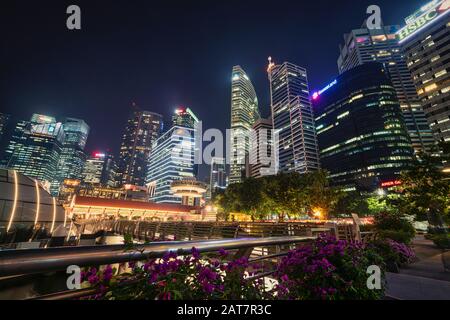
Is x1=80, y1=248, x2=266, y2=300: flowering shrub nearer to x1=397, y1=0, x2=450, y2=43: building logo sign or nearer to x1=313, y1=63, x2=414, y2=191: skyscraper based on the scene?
x1=397, y1=0, x2=450, y2=43: building logo sign

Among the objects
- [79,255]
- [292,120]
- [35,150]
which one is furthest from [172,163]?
[79,255]

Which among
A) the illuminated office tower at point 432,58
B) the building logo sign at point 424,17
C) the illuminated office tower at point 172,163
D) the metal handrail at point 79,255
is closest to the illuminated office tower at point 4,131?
the illuminated office tower at point 172,163

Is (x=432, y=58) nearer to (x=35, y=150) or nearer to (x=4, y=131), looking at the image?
(x=35, y=150)

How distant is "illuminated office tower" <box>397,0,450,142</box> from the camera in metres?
56.4

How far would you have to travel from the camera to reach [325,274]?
214cm

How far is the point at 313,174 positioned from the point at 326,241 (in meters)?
37.6

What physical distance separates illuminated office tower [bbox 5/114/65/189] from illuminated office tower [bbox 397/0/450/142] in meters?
215

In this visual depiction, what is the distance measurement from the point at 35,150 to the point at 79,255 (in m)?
217

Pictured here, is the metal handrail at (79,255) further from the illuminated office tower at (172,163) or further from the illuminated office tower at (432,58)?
the illuminated office tower at (172,163)

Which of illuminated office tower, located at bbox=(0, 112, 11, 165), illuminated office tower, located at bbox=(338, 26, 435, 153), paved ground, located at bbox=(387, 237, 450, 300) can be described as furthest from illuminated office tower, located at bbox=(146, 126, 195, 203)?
illuminated office tower, located at bbox=(0, 112, 11, 165)

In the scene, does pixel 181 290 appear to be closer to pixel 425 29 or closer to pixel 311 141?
pixel 425 29

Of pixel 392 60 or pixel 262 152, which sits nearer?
pixel 392 60

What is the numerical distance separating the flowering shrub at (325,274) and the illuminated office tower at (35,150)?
20310 centimetres
